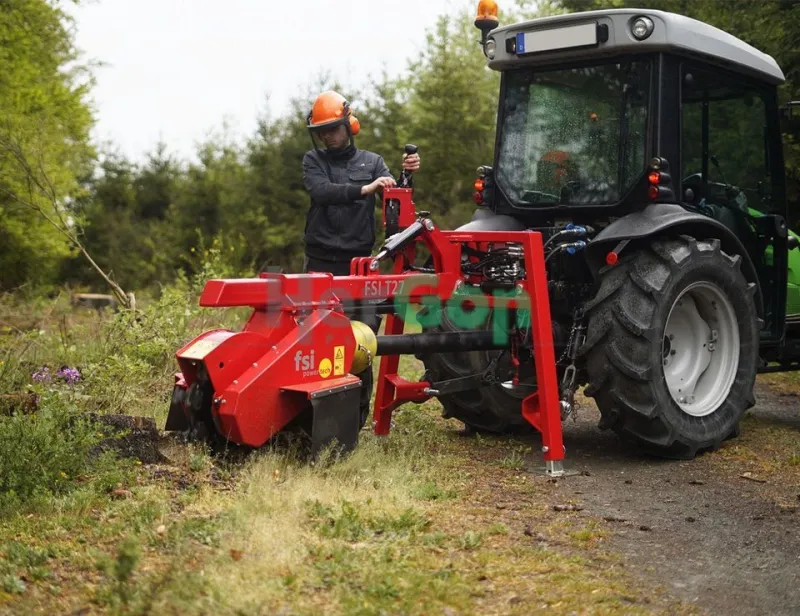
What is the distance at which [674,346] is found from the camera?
6691 mm

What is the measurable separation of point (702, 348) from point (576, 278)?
0.92 m

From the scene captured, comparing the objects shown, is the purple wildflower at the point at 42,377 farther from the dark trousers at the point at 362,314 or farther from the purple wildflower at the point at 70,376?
the dark trousers at the point at 362,314

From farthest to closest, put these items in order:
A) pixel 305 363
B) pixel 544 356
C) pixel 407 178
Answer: pixel 407 178 → pixel 544 356 → pixel 305 363

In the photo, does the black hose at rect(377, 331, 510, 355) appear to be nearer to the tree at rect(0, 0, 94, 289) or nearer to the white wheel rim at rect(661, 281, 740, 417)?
the white wheel rim at rect(661, 281, 740, 417)

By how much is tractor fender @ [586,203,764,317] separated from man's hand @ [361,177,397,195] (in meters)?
1.23

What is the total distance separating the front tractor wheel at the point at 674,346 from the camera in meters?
6.06

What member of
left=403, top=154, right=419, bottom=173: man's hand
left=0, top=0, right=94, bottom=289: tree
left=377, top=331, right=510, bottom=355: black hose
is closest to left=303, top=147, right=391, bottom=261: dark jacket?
left=403, top=154, right=419, bottom=173: man's hand

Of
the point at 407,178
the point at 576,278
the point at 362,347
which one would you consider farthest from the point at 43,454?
the point at 576,278

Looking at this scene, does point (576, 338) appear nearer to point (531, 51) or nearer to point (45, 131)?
point (531, 51)

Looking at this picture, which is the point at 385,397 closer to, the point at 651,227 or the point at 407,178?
the point at 407,178

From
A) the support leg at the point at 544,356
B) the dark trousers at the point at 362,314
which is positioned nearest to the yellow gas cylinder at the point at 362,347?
the dark trousers at the point at 362,314

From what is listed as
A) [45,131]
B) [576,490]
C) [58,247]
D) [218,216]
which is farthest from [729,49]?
[218,216]

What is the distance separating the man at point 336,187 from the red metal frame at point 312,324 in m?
0.74

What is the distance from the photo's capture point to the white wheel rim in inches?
262
